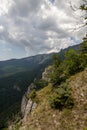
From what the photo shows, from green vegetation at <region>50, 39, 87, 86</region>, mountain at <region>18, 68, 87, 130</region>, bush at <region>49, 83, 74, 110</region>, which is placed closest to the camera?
mountain at <region>18, 68, 87, 130</region>

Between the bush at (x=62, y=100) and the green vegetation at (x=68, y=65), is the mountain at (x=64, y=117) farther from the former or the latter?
the green vegetation at (x=68, y=65)

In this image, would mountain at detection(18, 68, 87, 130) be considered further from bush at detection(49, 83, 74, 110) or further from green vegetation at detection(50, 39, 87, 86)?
green vegetation at detection(50, 39, 87, 86)

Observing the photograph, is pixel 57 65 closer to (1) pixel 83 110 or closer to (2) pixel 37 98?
(2) pixel 37 98

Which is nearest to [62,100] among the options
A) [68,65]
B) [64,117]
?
[64,117]

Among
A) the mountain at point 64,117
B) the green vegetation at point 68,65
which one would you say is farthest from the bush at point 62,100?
the green vegetation at point 68,65

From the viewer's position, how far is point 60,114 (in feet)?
113

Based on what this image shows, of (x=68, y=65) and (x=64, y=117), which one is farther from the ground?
(x=68, y=65)

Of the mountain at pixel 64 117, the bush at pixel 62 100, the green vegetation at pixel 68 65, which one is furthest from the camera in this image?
the green vegetation at pixel 68 65

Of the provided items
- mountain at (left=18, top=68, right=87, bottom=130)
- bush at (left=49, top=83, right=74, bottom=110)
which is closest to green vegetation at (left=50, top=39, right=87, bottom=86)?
bush at (left=49, top=83, right=74, bottom=110)

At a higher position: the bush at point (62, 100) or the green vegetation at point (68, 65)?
the green vegetation at point (68, 65)

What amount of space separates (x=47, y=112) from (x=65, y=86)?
641cm

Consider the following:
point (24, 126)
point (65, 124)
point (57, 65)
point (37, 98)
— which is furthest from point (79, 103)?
point (57, 65)

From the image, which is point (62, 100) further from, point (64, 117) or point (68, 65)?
point (68, 65)

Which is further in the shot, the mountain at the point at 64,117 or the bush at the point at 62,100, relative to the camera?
the bush at the point at 62,100
